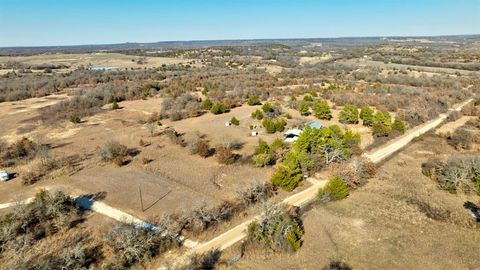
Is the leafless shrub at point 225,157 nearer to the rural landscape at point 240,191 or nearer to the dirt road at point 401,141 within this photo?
the rural landscape at point 240,191

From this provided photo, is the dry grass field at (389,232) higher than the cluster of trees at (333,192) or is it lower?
lower

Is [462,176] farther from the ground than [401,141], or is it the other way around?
[462,176]

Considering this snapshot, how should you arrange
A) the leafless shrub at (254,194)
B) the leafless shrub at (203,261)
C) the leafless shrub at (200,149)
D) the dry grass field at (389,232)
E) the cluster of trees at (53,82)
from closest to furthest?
the leafless shrub at (203,261)
the dry grass field at (389,232)
the leafless shrub at (254,194)
the leafless shrub at (200,149)
the cluster of trees at (53,82)

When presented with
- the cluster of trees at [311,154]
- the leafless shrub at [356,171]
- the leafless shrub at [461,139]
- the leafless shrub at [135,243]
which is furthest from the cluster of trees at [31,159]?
the leafless shrub at [461,139]

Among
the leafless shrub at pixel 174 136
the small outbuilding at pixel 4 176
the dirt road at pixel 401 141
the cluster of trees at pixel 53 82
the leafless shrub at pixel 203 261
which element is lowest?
the dirt road at pixel 401 141

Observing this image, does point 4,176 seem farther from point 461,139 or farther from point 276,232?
point 461,139

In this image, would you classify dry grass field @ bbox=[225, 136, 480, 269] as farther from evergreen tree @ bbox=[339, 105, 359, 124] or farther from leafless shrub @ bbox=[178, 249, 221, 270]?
evergreen tree @ bbox=[339, 105, 359, 124]

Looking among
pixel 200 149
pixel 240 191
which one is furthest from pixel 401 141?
pixel 240 191

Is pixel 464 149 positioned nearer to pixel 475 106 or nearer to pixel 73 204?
pixel 475 106
